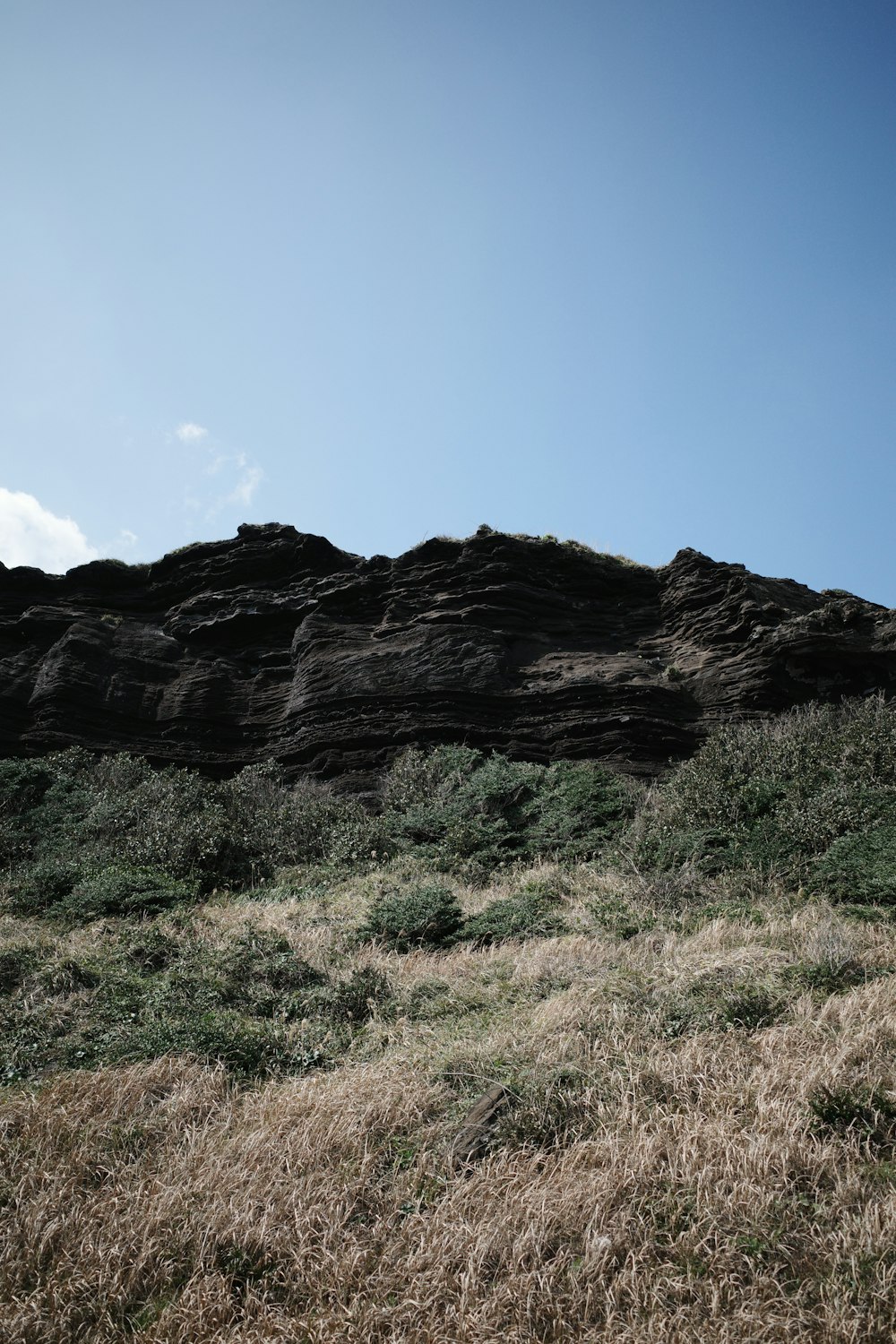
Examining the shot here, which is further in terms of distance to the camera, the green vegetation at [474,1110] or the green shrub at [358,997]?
the green shrub at [358,997]

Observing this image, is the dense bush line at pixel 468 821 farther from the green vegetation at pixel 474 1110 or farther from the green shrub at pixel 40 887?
the green vegetation at pixel 474 1110

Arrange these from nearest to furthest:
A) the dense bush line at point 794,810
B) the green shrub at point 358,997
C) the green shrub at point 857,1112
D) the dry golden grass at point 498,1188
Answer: the dry golden grass at point 498,1188 → the green shrub at point 857,1112 → the green shrub at point 358,997 → the dense bush line at point 794,810

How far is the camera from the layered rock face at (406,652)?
20.0 m

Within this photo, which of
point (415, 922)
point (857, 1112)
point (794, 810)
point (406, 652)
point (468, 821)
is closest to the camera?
point (857, 1112)

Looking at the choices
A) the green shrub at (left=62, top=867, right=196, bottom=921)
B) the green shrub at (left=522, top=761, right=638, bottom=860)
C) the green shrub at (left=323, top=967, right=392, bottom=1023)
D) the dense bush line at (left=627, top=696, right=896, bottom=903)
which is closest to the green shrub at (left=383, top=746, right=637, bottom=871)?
the green shrub at (left=522, top=761, right=638, bottom=860)

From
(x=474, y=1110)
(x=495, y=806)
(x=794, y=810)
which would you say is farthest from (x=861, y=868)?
(x=495, y=806)

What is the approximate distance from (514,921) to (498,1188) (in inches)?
208

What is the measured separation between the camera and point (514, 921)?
30.4 ft

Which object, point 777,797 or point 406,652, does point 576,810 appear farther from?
point 406,652

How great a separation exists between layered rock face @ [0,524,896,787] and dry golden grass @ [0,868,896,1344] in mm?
13688

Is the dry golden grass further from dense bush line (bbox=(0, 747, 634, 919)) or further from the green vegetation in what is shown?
dense bush line (bbox=(0, 747, 634, 919))

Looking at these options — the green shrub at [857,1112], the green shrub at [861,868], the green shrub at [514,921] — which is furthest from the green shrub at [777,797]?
the green shrub at [857,1112]

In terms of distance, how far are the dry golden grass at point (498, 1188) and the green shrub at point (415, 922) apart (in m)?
3.02

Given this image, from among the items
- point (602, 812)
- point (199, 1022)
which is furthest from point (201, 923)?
point (602, 812)
